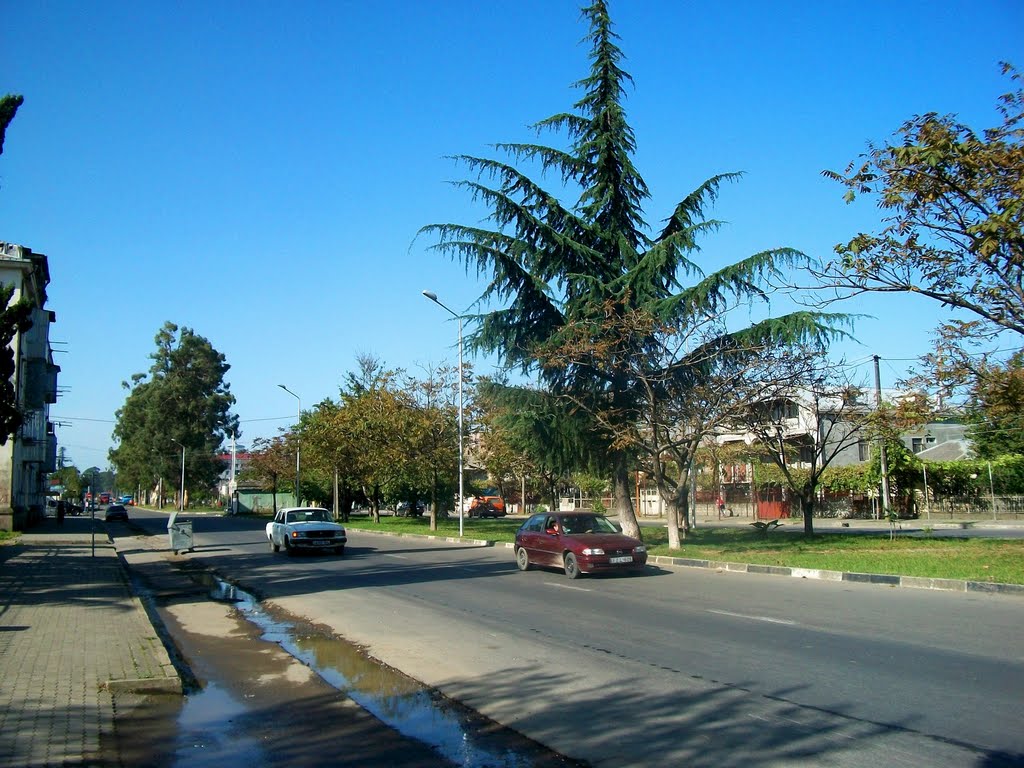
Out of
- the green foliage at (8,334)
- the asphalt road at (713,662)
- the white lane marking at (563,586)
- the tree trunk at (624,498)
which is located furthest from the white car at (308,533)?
the white lane marking at (563,586)

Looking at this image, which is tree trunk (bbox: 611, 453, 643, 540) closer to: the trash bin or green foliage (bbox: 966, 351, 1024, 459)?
green foliage (bbox: 966, 351, 1024, 459)

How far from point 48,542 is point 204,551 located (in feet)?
23.5

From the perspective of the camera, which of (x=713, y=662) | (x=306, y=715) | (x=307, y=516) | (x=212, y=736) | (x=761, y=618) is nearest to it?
(x=212, y=736)

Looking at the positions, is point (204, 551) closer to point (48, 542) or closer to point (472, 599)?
point (48, 542)

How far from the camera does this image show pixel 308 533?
963 inches

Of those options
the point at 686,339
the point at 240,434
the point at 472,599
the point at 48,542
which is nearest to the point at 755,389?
the point at 686,339

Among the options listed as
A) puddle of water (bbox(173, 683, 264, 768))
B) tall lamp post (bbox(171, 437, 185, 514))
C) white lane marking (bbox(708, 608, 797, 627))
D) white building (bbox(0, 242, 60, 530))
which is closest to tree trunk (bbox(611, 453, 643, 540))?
white lane marking (bbox(708, 608, 797, 627))

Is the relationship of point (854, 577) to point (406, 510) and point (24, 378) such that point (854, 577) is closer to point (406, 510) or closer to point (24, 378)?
point (24, 378)

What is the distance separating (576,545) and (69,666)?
35.0ft

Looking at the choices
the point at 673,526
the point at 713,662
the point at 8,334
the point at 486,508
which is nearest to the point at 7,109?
the point at 8,334

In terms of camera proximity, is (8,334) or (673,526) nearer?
(8,334)

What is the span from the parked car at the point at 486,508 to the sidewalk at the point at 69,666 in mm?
47874

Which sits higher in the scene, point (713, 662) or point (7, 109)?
point (7, 109)

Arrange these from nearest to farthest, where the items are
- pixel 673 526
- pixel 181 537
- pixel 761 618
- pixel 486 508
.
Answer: pixel 761 618, pixel 673 526, pixel 181 537, pixel 486 508
